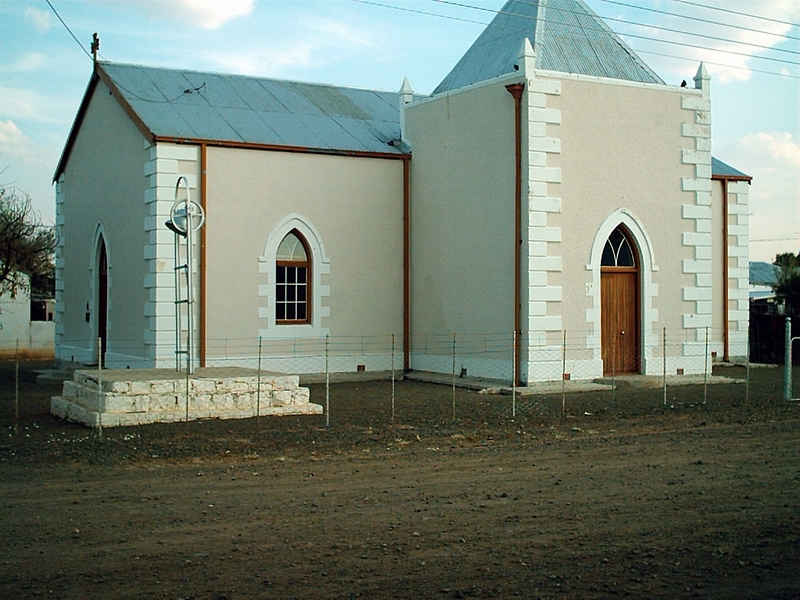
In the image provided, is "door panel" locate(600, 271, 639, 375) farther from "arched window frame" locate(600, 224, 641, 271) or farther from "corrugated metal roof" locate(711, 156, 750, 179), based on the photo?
"corrugated metal roof" locate(711, 156, 750, 179)

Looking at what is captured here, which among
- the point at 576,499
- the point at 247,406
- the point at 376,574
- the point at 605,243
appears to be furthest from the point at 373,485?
the point at 605,243

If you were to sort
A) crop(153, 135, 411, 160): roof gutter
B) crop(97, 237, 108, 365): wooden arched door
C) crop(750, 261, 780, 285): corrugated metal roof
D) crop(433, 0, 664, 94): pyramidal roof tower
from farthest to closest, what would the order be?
1. crop(750, 261, 780, 285): corrugated metal roof
2. crop(97, 237, 108, 365): wooden arched door
3. crop(433, 0, 664, 94): pyramidal roof tower
4. crop(153, 135, 411, 160): roof gutter

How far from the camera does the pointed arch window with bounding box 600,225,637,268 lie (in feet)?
61.1

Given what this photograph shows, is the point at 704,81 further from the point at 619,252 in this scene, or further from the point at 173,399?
the point at 173,399

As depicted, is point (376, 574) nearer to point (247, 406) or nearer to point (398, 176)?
point (247, 406)

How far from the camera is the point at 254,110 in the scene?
20.5 m

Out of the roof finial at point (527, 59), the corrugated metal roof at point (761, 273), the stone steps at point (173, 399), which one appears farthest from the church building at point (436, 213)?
the corrugated metal roof at point (761, 273)

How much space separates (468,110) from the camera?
19.0m

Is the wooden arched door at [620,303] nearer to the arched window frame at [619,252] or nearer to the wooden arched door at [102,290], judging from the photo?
the arched window frame at [619,252]

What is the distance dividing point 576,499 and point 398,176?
43.1 feet

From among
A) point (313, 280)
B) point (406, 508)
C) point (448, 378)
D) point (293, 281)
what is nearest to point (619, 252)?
point (448, 378)

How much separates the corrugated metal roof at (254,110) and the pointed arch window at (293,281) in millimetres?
1988

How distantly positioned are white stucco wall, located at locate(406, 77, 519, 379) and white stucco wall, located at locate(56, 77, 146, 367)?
5579 mm


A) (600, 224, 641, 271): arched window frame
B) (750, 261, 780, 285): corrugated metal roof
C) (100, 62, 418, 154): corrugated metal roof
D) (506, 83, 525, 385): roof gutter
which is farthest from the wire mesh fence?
(750, 261, 780, 285): corrugated metal roof
